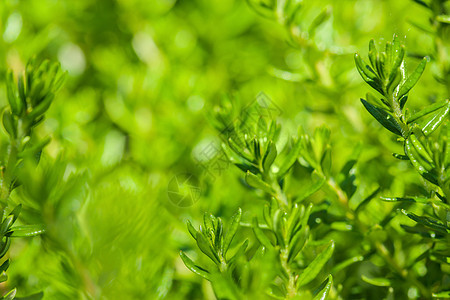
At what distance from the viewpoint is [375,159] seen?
0.46 metres

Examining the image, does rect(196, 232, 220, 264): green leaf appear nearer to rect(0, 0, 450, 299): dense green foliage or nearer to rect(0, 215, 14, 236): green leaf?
rect(0, 0, 450, 299): dense green foliage

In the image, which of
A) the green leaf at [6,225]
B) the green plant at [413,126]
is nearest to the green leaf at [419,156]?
the green plant at [413,126]

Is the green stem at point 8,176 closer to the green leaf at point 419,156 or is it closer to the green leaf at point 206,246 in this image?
the green leaf at point 206,246

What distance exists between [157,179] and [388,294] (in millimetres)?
261

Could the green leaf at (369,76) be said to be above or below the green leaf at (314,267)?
above

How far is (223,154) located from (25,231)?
20 cm

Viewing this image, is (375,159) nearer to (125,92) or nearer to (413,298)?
(413,298)

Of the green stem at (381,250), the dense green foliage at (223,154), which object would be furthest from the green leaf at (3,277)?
the green stem at (381,250)

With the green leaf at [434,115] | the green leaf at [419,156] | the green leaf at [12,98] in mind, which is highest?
the green leaf at [434,115]

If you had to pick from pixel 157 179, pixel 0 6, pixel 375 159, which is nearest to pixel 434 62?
pixel 375 159

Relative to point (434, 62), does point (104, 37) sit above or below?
below

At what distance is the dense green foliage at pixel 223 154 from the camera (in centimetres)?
27

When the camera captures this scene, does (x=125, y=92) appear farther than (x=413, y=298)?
Yes

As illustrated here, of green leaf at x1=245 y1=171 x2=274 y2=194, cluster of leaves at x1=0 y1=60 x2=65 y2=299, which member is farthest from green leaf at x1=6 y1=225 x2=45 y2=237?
green leaf at x1=245 y1=171 x2=274 y2=194
